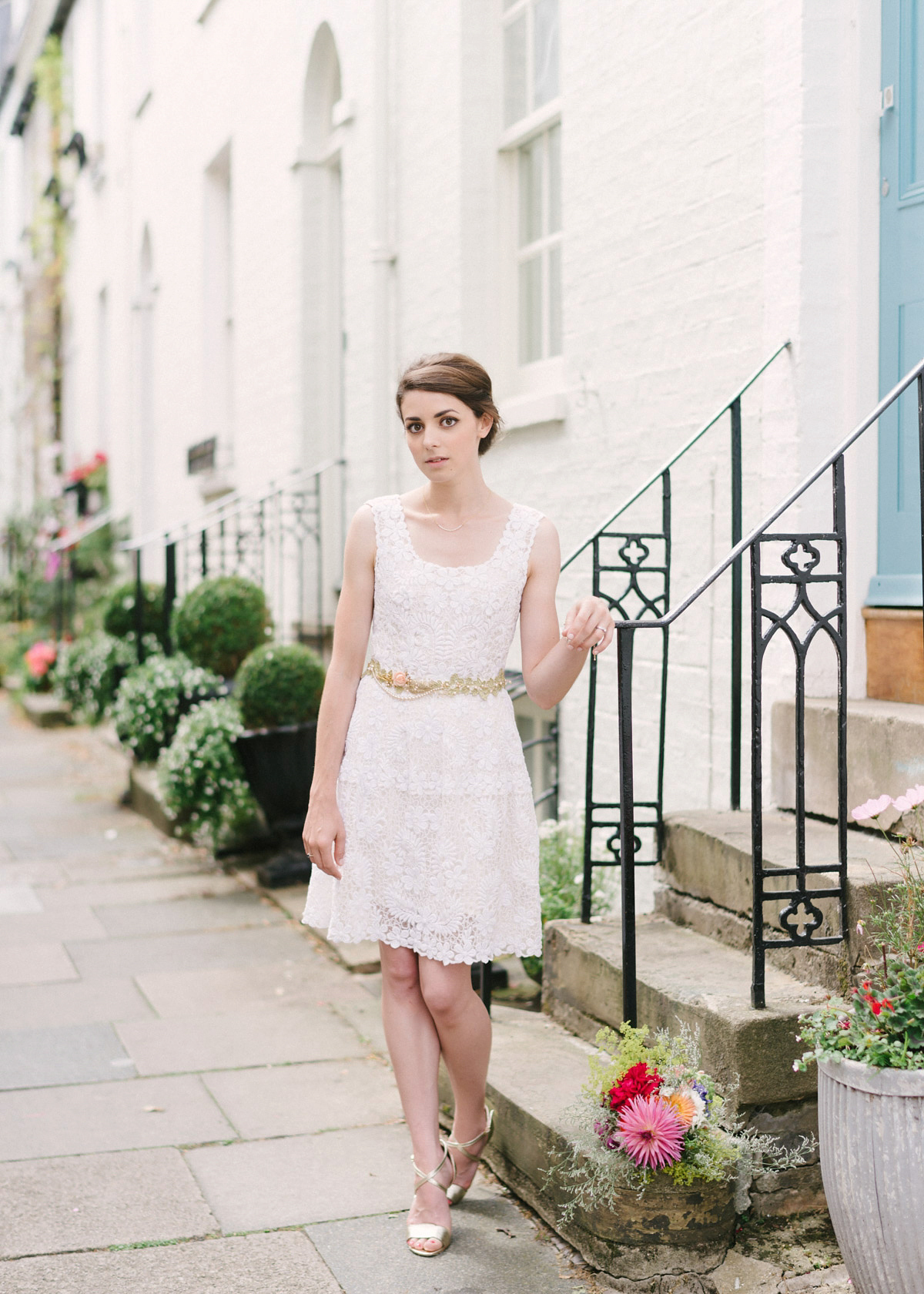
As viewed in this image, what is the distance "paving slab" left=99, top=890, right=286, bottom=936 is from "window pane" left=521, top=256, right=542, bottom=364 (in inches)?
105

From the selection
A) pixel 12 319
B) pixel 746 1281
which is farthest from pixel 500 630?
pixel 12 319

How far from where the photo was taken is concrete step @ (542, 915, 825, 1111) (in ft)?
9.11

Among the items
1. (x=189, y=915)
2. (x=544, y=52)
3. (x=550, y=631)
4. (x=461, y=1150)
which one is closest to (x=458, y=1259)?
(x=461, y=1150)

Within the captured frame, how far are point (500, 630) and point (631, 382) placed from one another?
2.27 meters

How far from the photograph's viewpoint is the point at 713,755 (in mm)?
4410

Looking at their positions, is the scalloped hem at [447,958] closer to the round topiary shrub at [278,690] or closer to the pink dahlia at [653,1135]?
the pink dahlia at [653,1135]

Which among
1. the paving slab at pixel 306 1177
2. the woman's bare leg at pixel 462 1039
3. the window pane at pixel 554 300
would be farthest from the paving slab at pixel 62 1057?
the window pane at pixel 554 300

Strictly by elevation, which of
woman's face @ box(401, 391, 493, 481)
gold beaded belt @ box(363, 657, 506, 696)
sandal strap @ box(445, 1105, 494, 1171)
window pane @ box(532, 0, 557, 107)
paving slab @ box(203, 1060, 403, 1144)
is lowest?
paving slab @ box(203, 1060, 403, 1144)

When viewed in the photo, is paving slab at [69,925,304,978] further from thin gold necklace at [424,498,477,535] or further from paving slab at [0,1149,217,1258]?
thin gold necklace at [424,498,477,535]

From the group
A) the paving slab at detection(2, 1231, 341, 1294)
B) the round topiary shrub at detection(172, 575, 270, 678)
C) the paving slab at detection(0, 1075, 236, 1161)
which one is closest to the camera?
the paving slab at detection(2, 1231, 341, 1294)

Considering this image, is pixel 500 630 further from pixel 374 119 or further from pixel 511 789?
pixel 374 119

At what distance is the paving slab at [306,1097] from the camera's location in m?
3.55

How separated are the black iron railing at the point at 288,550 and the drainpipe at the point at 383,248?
25.4 inches

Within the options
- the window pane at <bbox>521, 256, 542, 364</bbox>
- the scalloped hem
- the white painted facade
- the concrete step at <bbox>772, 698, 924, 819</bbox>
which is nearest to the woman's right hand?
the scalloped hem
